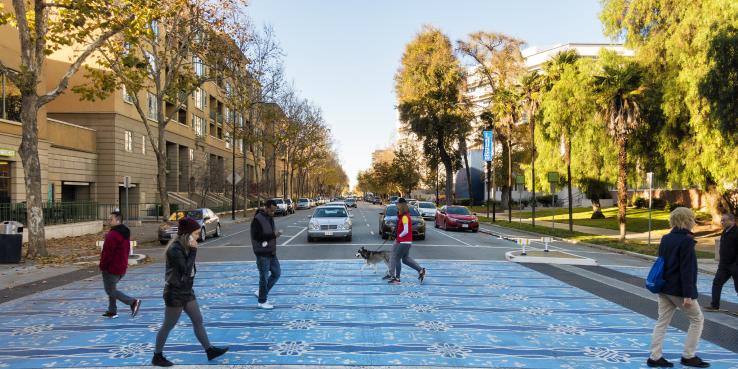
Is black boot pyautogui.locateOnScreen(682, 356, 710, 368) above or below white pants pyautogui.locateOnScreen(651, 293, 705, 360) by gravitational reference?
below

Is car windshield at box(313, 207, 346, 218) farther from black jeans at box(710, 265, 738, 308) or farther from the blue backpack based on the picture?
the blue backpack

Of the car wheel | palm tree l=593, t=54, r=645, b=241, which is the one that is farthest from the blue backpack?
the car wheel

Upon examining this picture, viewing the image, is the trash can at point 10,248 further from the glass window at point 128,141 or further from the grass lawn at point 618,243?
the glass window at point 128,141


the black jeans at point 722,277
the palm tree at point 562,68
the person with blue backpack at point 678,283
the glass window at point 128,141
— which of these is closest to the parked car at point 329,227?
the black jeans at point 722,277

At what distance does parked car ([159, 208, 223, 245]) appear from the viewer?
22188 mm

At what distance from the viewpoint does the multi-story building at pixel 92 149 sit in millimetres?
26156

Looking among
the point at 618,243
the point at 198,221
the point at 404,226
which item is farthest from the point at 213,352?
the point at 618,243

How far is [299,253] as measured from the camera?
17.8 m

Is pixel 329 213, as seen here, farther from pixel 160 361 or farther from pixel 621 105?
pixel 160 361

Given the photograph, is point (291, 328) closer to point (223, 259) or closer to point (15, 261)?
point (223, 259)

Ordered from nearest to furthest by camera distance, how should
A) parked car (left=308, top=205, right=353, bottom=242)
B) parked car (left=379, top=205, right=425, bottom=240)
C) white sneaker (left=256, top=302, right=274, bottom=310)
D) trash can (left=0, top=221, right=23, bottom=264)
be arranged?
white sneaker (left=256, top=302, right=274, bottom=310), trash can (left=0, top=221, right=23, bottom=264), parked car (left=308, top=205, right=353, bottom=242), parked car (left=379, top=205, right=425, bottom=240)

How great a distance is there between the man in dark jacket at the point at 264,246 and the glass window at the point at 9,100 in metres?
22.8

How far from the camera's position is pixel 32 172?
16.4 metres

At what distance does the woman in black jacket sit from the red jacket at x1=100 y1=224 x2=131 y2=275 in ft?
9.18
